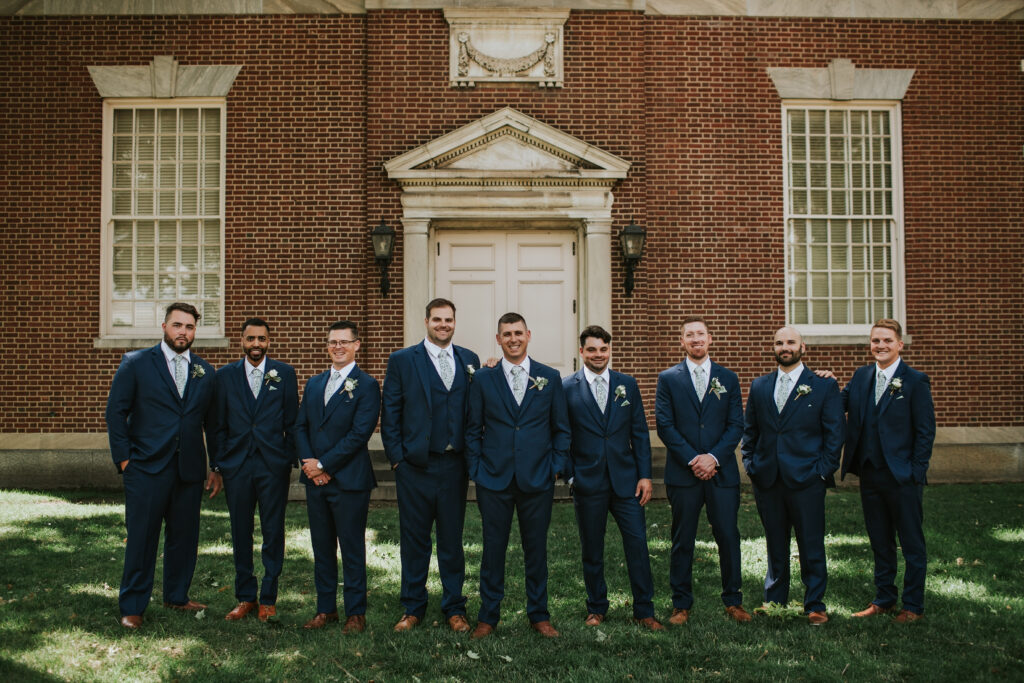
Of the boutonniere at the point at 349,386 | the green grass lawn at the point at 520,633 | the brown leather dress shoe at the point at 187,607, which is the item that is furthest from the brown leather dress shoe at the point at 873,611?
the brown leather dress shoe at the point at 187,607

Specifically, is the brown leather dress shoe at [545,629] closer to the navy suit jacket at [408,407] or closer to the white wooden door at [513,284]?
the navy suit jacket at [408,407]

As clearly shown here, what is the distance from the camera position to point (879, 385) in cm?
540

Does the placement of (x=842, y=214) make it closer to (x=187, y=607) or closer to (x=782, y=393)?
(x=782, y=393)

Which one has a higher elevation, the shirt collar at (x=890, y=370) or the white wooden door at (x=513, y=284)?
the white wooden door at (x=513, y=284)

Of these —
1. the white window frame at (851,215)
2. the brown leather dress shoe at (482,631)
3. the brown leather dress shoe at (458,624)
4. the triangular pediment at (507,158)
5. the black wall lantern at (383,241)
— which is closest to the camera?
the brown leather dress shoe at (482,631)

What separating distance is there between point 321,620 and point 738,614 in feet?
8.73

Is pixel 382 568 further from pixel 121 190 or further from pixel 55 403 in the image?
pixel 121 190

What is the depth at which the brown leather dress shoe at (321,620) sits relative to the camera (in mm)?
4953

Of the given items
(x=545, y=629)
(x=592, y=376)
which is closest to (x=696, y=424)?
(x=592, y=376)

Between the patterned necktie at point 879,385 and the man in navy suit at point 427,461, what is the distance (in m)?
2.79

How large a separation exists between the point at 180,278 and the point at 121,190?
56.5 inches

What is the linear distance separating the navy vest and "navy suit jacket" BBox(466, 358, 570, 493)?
0.27 feet

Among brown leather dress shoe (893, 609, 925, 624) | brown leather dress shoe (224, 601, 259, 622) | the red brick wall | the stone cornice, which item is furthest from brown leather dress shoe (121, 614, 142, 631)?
the stone cornice

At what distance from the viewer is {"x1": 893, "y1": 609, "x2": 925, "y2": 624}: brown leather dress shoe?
5.04m
